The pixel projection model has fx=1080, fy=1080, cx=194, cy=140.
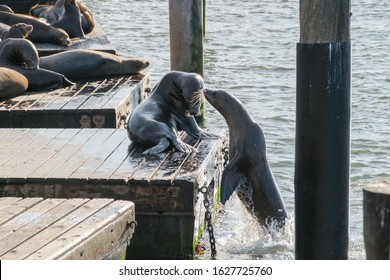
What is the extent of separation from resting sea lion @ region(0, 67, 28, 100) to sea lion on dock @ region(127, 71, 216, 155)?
2102 millimetres

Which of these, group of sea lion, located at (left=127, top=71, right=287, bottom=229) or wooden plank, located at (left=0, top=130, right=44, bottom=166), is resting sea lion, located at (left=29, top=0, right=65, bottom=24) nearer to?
wooden plank, located at (left=0, top=130, right=44, bottom=166)

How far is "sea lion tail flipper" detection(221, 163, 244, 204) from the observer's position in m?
7.51

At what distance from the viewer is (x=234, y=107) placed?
817 centimetres

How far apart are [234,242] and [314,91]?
2.10 metres

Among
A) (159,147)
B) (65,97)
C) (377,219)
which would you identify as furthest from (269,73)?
(377,219)

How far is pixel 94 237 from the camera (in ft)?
18.3

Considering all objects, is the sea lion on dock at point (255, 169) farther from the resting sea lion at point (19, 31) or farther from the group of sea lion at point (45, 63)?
the resting sea lion at point (19, 31)

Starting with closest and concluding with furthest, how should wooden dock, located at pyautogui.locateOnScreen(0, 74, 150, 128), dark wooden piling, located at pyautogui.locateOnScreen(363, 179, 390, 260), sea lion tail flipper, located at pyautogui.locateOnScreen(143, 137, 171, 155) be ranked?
dark wooden piling, located at pyautogui.locateOnScreen(363, 179, 390, 260) → sea lion tail flipper, located at pyautogui.locateOnScreen(143, 137, 171, 155) → wooden dock, located at pyautogui.locateOnScreen(0, 74, 150, 128)

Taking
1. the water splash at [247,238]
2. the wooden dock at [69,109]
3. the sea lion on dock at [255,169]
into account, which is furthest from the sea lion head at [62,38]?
the sea lion on dock at [255,169]

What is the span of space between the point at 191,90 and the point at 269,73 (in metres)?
8.45

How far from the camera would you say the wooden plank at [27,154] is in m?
7.37

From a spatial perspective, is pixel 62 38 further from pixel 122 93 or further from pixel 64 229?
pixel 64 229

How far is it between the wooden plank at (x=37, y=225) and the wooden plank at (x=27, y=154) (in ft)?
4.34

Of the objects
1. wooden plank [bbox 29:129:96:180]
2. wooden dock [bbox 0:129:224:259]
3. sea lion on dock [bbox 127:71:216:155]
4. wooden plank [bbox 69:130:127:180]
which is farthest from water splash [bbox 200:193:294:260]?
wooden plank [bbox 29:129:96:180]
